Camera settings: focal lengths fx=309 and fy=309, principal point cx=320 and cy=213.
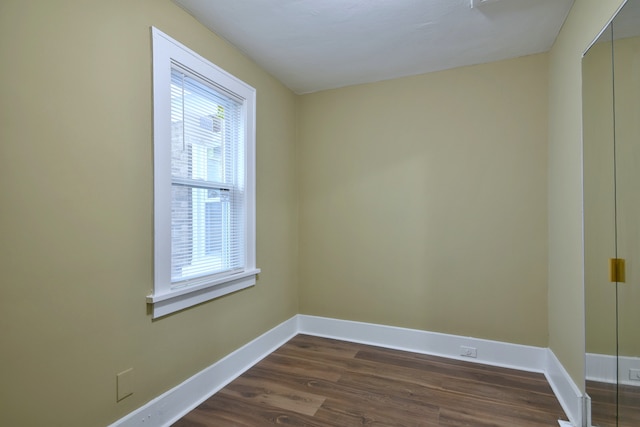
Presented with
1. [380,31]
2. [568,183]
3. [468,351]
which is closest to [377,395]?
[468,351]

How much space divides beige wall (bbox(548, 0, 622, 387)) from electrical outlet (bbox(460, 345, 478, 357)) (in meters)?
0.55

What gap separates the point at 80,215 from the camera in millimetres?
1417

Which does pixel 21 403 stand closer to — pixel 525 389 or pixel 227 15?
pixel 227 15

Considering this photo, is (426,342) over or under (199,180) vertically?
under

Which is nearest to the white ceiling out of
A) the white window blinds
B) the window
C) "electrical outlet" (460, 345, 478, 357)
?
the window

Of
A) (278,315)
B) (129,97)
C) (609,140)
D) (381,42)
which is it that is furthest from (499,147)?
(129,97)

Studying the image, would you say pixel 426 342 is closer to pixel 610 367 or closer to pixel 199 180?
pixel 610 367

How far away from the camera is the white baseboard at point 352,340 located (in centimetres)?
179

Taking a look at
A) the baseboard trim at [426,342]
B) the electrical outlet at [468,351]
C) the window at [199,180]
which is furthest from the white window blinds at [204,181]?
the electrical outlet at [468,351]

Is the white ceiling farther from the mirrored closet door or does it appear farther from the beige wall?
the mirrored closet door

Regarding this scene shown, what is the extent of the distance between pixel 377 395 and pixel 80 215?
6.70ft

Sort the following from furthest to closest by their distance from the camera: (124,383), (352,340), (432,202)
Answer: (352,340), (432,202), (124,383)

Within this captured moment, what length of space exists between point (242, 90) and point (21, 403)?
2182 millimetres

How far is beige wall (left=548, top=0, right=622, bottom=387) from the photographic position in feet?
5.67
